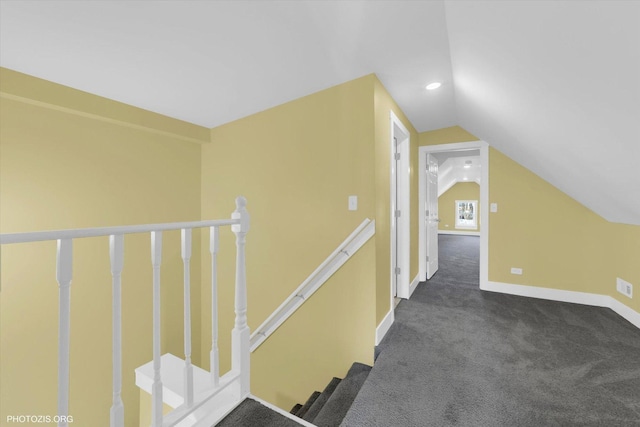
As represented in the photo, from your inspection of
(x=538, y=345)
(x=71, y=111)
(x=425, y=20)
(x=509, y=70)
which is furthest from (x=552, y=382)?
(x=71, y=111)

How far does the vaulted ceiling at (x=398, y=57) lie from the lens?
1.18 metres

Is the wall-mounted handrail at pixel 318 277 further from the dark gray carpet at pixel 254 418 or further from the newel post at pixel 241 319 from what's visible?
the dark gray carpet at pixel 254 418

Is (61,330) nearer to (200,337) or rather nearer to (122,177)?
(122,177)

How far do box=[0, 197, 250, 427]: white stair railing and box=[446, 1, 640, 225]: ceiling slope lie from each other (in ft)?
5.19

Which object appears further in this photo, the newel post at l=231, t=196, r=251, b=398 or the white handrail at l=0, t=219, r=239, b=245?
the newel post at l=231, t=196, r=251, b=398

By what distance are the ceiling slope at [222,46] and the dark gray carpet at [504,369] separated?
2.23 meters

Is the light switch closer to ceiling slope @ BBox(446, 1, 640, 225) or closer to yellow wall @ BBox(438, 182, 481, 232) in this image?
ceiling slope @ BBox(446, 1, 640, 225)

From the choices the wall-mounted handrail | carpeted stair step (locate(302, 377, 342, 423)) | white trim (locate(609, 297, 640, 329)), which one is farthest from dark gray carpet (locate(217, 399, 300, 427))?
white trim (locate(609, 297, 640, 329))

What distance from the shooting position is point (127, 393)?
9.30 feet

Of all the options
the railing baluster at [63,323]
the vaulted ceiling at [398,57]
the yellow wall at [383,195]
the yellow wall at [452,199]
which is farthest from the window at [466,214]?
the railing baluster at [63,323]

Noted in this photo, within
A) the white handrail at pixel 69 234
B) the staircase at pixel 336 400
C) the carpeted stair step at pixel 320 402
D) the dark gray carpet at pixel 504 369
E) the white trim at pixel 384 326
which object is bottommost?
the carpeted stair step at pixel 320 402

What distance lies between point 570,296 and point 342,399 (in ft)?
9.65

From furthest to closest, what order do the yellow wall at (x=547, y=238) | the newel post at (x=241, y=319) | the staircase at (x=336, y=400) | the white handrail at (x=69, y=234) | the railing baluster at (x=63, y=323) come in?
the yellow wall at (x=547, y=238) < the staircase at (x=336, y=400) < the newel post at (x=241, y=319) < the railing baluster at (x=63, y=323) < the white handrail at (x=69, y=234)

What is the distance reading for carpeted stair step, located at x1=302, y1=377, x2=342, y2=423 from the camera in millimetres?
1952
